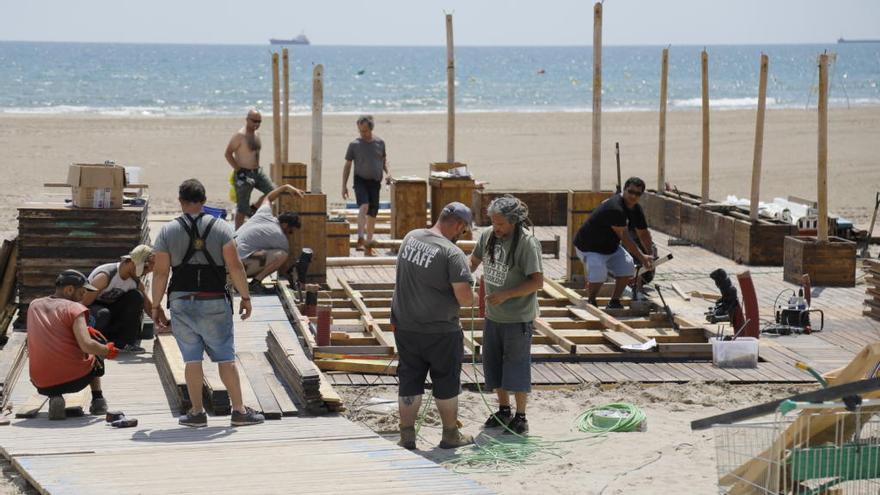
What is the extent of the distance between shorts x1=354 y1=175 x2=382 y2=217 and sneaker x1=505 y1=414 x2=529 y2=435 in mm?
7159

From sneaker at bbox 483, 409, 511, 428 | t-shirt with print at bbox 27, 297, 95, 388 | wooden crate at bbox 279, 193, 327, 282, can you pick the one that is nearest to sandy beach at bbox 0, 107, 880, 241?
wooden crate at bbox 279, 193, 327, 282

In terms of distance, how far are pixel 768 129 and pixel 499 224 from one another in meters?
34.2

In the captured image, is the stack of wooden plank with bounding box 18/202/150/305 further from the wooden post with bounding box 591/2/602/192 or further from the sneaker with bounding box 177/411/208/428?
the wooden post with bounding box 591/2/602/192

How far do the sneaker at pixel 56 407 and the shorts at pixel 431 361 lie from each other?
2.07 m

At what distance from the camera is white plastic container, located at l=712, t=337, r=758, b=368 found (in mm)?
10383

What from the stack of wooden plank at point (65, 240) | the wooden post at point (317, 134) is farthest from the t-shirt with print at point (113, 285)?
the wooden post at point (317, 134)

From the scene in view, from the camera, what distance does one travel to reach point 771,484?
577 cm

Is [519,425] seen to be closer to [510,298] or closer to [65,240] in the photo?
[510,298]

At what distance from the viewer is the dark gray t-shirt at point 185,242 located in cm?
773

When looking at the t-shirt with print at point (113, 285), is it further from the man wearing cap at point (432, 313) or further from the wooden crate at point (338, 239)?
the wooden crate at point (338, 239)

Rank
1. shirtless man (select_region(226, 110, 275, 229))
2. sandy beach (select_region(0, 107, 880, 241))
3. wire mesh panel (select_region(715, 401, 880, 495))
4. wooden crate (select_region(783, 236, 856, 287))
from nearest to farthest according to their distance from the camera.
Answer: wire mesh panel (select_region(715, 401, 880, 495)), wooden crate (select_region(783, 236, 856, 287)), shirtless man (select_region(226, 110, 275, 229)), sandy beach (select_region(0, 107, 880, 241))

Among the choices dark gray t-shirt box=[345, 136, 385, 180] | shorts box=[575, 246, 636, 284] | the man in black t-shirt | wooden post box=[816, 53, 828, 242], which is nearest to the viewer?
the man in black t-shirt

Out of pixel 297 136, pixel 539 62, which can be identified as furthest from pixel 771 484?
pixel 539 62

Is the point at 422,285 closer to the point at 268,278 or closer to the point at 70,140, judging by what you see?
the point at 268,278
